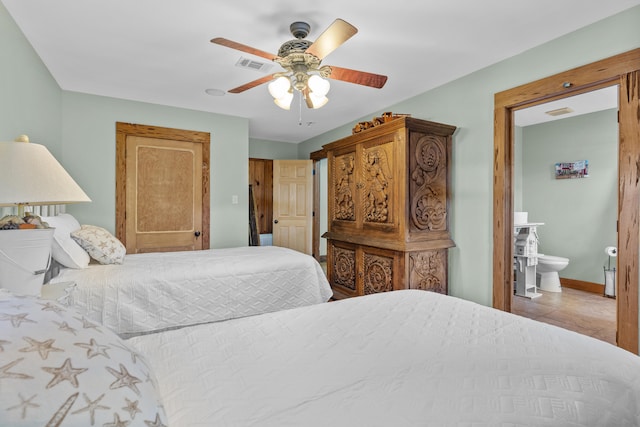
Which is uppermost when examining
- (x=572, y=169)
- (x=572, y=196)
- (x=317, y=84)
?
(x=317, y=84)

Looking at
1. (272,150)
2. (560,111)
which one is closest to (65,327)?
(560,111)

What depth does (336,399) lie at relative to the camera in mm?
787

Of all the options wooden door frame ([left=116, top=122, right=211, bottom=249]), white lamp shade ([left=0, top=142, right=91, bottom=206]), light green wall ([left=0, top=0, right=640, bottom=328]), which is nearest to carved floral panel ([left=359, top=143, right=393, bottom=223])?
light green wall ([left=0, top=0, right=640, bottom=328])

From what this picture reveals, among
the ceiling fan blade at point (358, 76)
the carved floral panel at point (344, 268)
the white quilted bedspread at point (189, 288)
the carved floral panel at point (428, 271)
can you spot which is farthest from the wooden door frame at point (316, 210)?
the ceiling fan blade at point (358, 76)

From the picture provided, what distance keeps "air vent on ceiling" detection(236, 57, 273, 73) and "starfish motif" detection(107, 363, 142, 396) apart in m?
2.64

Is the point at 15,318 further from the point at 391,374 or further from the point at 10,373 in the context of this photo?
the point at 391,374

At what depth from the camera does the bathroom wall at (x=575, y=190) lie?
4.17m

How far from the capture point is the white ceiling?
202 cm

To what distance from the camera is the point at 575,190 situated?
445cm

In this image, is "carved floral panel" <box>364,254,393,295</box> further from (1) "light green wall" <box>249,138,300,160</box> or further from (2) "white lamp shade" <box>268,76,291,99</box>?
(1) "light green wall" <box>249,138,300,160</box>

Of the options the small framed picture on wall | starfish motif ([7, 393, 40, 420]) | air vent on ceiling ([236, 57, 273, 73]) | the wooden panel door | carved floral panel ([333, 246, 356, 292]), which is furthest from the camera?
the wooden panel door

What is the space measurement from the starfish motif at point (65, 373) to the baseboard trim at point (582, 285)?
535 centimetres

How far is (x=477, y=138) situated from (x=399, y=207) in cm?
96

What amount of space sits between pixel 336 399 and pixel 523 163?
5.42 meters
